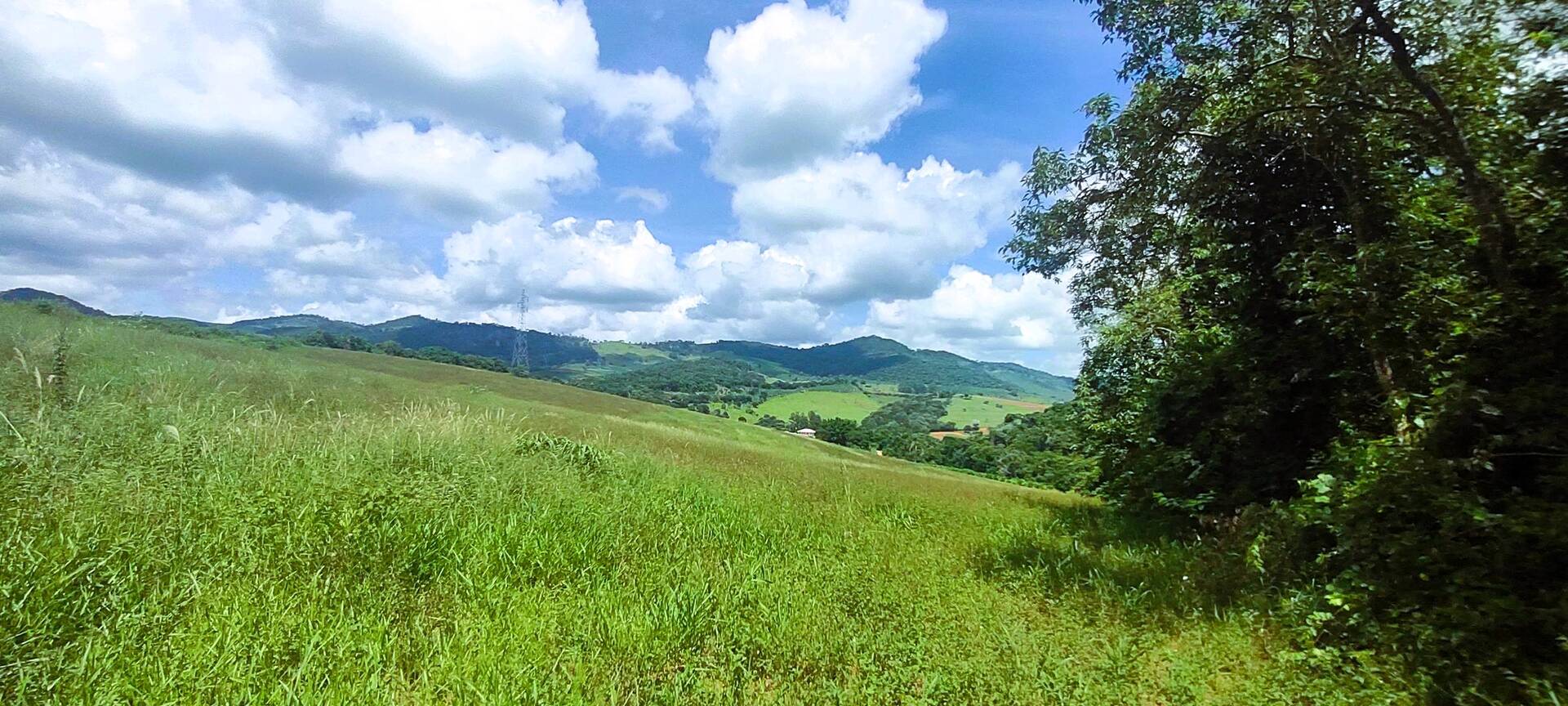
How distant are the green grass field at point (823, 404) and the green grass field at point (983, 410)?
67.5ft

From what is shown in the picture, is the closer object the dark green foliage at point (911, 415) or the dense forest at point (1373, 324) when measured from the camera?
the dense forest at point (1373, 324)

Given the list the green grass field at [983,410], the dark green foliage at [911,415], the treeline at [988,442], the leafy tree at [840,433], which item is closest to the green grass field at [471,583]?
the treeline at [988,442]

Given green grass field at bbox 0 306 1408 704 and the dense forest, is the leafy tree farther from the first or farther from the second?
green grass field at bbox 0 306 1408 704

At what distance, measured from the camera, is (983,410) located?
6718 inches

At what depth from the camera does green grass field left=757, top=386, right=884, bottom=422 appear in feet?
439

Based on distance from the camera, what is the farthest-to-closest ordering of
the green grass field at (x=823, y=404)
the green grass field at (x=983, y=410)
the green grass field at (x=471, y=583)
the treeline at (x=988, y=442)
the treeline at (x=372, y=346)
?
1. the green grass field at (x=983, y=410)
2. the green grass field at (x=823, y=404)
3. the treeline at (x=372, y=346)
4. the treeline at (x=988, y=442)
5. the green grass field at (x=471, y=583)

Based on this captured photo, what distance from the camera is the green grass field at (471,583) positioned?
3.66 meters

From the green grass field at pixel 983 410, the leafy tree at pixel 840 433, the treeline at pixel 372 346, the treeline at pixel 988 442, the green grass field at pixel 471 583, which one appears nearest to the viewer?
the green grass field at pixel 471 583

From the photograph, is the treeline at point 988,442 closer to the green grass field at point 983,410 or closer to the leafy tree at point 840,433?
the leafy tree at point 840,433

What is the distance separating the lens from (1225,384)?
29.5 feet

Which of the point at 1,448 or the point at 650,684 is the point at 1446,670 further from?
the point at 1,448

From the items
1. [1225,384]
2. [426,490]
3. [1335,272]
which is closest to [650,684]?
[426,490]

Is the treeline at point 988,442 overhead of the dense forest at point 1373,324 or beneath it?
beneath

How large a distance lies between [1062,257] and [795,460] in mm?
10390
